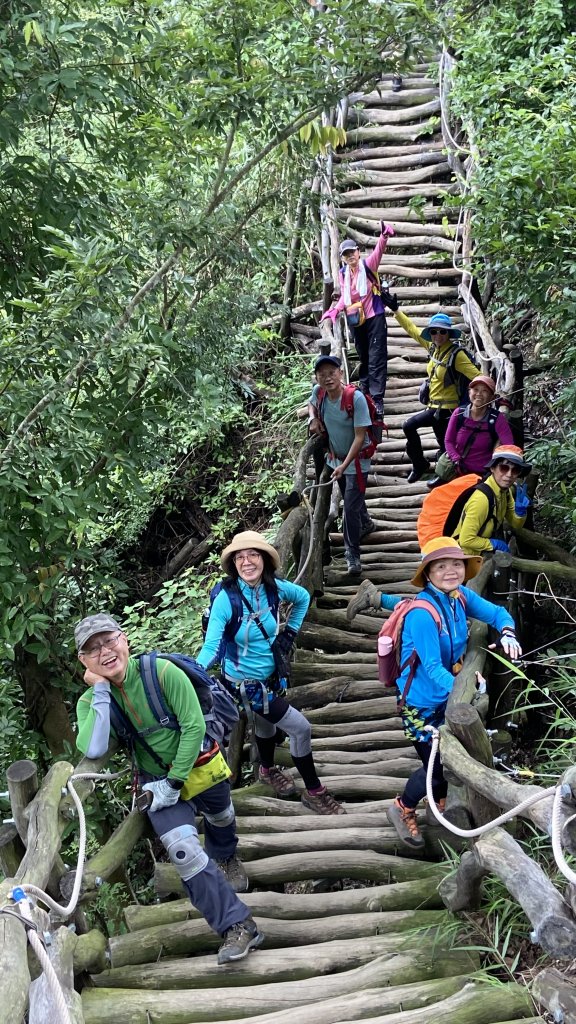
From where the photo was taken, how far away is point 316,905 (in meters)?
3.98

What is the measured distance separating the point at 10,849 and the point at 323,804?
1968 mm

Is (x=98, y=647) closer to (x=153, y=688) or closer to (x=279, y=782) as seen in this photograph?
(x=153, y=688)

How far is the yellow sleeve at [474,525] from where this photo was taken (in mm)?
5367

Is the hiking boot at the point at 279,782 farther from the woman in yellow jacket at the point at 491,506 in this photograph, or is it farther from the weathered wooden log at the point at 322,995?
the woman in yellow jacket at the point at 491,506

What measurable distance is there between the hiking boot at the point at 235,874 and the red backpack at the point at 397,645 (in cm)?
111

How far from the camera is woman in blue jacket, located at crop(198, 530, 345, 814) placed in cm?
425

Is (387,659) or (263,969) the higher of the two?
(387,659)

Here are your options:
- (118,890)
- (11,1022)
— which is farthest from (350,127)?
(11,1022)

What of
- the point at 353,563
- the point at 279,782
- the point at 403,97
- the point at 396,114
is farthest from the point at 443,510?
the point at 403,97

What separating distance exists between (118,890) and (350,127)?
12.5m

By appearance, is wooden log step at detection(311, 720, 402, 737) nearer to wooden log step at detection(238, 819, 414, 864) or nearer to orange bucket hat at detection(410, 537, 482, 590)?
wooden log step at detection(238, 819, 414, 864)

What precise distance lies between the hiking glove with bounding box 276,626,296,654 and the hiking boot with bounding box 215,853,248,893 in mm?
1015

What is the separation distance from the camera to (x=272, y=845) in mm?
4406

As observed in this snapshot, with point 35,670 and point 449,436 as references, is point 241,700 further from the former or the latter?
point 449,436
